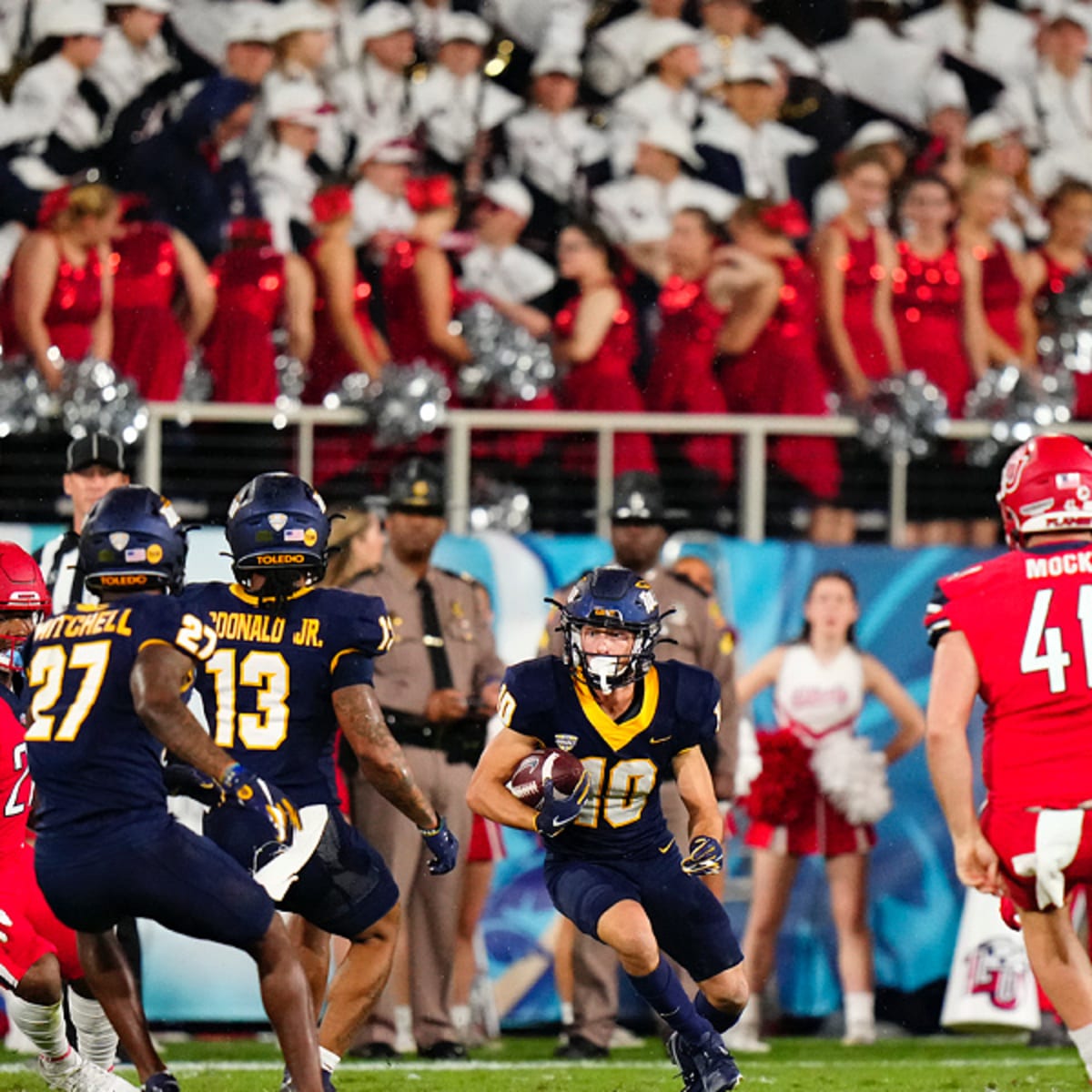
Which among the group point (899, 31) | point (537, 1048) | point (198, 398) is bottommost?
point (537, 1048)

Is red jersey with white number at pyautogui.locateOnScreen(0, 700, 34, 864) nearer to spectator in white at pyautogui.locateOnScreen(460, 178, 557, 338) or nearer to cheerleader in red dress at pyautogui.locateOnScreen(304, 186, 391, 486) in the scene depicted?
cheerleader in red dress at pyautogui.locateOnScreen(304, 186, 391, 486)

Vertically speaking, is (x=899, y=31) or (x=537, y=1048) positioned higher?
(x=899, y=31)

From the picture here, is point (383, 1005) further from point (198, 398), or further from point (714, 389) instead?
point (714, 389)

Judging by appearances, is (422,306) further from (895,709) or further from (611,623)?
(611,623)

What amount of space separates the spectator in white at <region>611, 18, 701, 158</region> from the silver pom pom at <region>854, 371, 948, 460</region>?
6.63ft

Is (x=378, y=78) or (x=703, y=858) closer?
(x=703, y=858)

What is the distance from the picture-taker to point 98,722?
18.3 feet

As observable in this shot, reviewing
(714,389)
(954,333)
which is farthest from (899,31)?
(714,389)

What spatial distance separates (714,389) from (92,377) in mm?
2931

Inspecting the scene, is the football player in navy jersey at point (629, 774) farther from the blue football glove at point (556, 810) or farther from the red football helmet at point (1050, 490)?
the red football helmet at point (1050, 490)

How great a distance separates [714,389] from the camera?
1015 cm

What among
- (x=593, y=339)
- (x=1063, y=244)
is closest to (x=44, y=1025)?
(x=593, y=339)

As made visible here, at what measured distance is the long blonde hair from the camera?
8.83m

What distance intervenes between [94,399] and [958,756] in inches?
163
